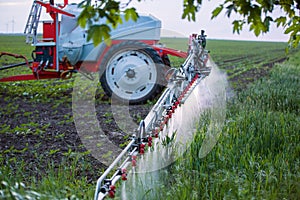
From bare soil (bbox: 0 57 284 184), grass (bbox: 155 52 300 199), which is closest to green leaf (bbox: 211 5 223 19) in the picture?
grass (bbox: 155 52 300 199)

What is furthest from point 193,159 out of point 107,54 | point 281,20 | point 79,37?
point 79,37

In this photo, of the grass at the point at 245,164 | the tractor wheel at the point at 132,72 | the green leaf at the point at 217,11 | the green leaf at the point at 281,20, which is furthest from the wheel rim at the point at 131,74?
the green leaf at the point at 217,11

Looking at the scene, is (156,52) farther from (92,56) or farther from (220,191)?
(220,191)

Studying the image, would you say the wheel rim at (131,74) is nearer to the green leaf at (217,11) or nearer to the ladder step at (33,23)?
the ladder step at (33,23)

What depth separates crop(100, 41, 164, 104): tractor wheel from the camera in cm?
755

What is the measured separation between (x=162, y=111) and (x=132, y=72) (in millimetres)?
3528

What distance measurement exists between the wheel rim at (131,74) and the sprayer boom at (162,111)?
114 centimetres

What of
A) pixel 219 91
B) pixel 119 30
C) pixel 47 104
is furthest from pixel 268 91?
pixel 47 104

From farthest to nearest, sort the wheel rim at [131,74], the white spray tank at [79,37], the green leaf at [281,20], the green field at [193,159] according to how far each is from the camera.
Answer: the white spray tank at [79,37]
the wheel rim at [131,74]
the green leaf at [281,20]
the green field at [193,159]

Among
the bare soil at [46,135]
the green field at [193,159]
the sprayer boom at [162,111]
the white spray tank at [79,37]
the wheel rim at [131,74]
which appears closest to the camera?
the sprayer boom at [162,111]

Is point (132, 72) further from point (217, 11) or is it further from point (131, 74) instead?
point (217, 11)

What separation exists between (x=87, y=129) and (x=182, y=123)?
195 centimetres

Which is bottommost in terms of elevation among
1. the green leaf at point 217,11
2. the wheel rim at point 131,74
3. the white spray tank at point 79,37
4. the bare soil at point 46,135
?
the bare soil at point 46,135

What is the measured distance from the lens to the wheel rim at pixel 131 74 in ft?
24.7
